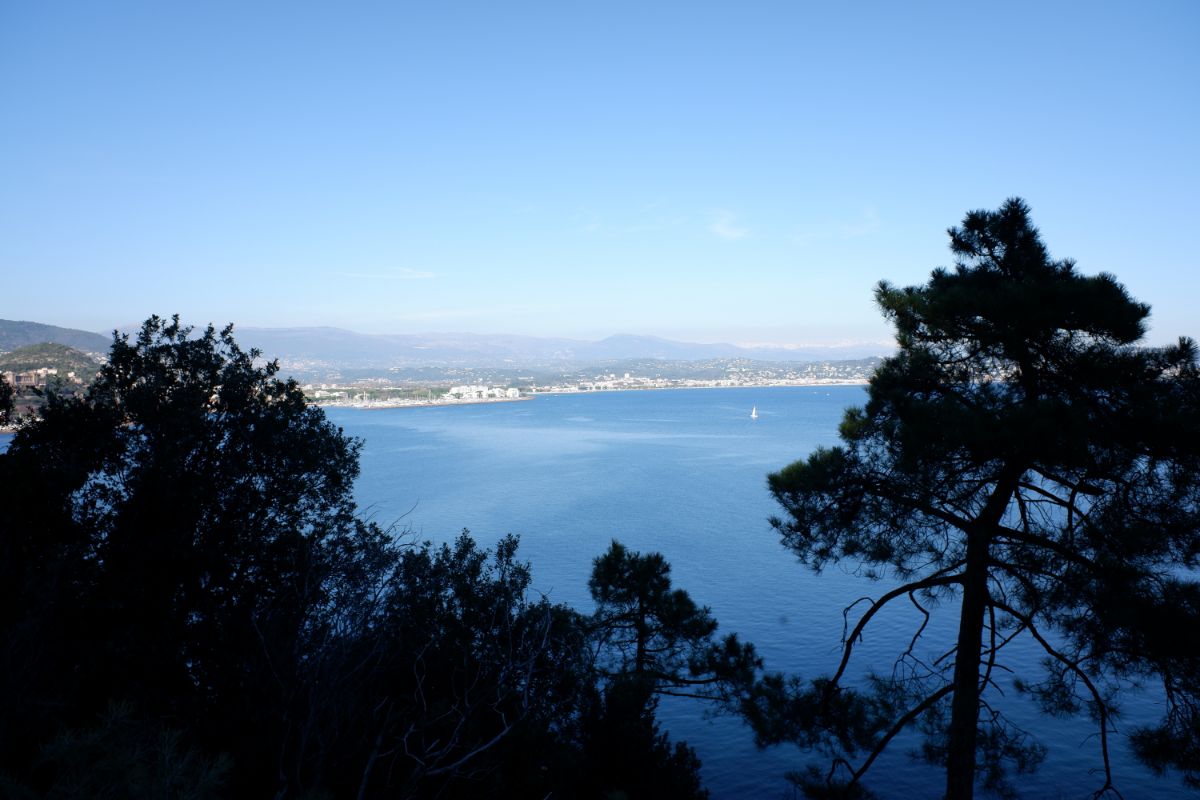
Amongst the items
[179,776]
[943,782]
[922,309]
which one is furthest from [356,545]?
[943,782]

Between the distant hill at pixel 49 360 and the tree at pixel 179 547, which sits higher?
the distant hill at pixel 49 360

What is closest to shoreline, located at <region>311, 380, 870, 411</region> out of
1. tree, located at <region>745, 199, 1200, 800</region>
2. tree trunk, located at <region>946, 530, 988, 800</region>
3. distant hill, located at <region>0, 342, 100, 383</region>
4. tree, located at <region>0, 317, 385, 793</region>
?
distant hill, located at <region>0, 342, 100, 383</region>

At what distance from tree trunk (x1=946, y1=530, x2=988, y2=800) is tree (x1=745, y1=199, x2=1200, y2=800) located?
2cm

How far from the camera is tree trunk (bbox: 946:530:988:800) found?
5.68 meters

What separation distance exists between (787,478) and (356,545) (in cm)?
518

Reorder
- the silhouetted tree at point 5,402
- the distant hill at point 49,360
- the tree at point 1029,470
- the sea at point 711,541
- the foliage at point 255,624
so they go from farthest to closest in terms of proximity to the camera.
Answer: the distant hill at point 49,360 < the sea at point 711,541 < the silhouetted tree at point 5,402 < the foliage at point 255,624 < the tree at point 1029,470

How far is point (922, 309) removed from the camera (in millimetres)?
6234

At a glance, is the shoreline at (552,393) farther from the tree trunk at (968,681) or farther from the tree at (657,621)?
the tree trunk at (968,681)

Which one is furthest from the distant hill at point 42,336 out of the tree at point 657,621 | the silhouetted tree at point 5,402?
the tree at point 657,621

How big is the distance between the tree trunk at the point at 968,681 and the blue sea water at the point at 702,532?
1718mm

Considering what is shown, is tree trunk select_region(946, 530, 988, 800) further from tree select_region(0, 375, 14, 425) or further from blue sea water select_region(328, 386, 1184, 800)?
tree select_region(0, 375, 14, 425)

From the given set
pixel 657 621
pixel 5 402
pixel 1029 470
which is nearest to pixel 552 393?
pixel 657 621

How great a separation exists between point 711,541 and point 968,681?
22.3 meters

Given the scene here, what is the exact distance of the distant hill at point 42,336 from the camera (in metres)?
73.8
